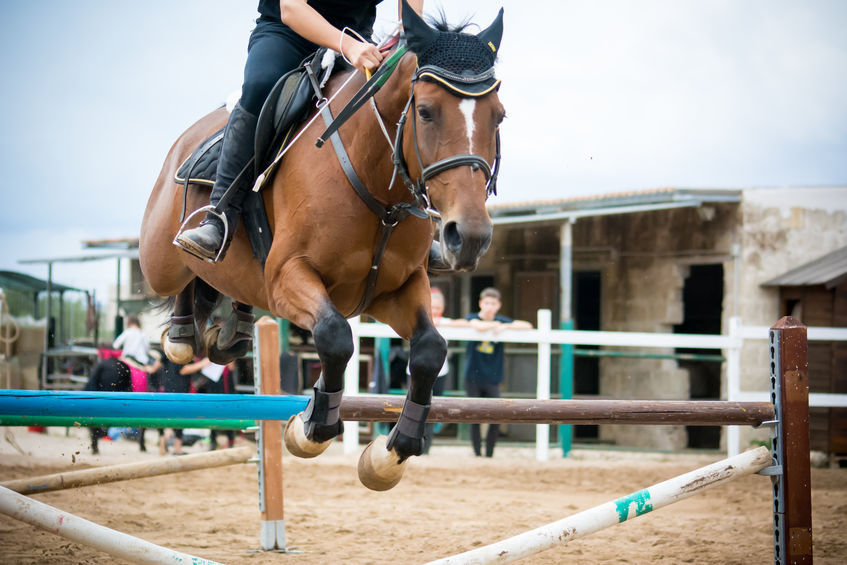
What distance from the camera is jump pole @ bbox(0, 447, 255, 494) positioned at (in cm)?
482

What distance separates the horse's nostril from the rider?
0.85 metres

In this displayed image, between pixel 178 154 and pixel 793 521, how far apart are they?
3.37m

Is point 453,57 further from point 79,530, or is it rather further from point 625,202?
point 625,202

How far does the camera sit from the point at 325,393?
3227mm

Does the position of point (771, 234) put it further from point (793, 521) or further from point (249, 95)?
point (249, 95)

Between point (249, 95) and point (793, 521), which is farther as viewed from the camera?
point (793, 521)

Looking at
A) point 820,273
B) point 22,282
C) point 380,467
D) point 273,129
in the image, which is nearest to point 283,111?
point 273,129

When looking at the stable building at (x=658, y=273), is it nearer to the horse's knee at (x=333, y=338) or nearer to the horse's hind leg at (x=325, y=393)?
the horse's hind leg at (x=325, y=393)

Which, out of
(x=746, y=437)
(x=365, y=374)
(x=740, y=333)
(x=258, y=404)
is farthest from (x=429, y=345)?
(x=365, y=374)

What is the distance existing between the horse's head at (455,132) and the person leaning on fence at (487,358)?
253 inches

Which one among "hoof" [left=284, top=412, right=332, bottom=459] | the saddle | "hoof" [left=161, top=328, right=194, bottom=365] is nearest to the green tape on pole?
"hoof" [left=161, top=328, right=194, bottom=365]

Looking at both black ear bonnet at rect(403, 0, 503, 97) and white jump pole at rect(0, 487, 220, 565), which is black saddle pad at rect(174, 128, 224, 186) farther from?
white jump pole at rect(0, 487, 220, 565)

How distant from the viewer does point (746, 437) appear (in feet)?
35.9

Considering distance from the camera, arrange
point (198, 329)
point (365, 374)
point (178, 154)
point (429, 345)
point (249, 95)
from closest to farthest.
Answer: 1. point (429, 345)
2. point (249, 95)
3. point (178, 154)
4. point (198, 329)
5. point (365, 374)
